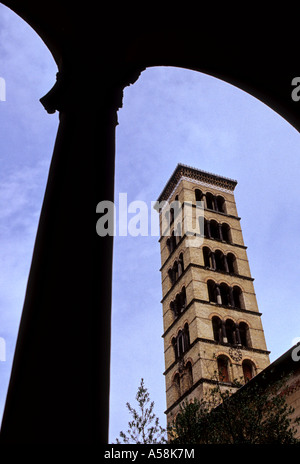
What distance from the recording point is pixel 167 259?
119ft

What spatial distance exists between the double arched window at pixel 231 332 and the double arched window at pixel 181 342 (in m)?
1.82

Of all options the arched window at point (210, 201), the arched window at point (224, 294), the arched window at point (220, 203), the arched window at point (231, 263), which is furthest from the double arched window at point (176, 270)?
the arched window at point (220, 203)

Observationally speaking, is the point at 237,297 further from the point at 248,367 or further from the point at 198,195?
the point at 198,195

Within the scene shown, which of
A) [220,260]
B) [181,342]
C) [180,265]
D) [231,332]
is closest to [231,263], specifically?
[220,260]

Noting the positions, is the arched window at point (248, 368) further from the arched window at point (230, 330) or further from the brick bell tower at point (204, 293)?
the arched window at point (230, 330)

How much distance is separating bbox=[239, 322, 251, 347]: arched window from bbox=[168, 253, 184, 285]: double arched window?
5823 millimetres

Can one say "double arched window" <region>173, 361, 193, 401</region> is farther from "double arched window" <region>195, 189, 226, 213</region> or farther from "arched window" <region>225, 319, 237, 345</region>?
"double arched window" <region>195, 189, 226, 213</region>

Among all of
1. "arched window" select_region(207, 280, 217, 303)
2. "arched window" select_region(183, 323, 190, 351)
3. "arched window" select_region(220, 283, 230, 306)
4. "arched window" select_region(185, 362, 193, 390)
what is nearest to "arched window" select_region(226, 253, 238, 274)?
"arched window" select_region(220, 283, 230, 306)

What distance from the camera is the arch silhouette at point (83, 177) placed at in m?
1.94

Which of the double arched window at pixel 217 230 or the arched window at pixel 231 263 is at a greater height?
the double arched window at pixel 217 230

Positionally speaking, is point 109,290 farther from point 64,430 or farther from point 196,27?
point 196,27

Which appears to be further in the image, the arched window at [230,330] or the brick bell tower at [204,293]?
the arched window at [230,330]

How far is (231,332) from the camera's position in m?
30.1

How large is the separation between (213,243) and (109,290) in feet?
106
